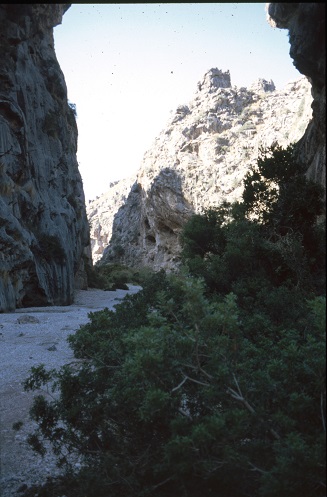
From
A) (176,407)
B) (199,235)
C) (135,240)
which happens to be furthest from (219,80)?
(176,407)

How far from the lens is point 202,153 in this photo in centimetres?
5953

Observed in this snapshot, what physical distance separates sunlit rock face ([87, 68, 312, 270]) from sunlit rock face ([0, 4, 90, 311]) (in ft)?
63.0

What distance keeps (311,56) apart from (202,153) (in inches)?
Result: 2071

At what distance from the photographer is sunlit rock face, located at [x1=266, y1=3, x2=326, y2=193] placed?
566cm

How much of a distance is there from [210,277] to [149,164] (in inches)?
2279

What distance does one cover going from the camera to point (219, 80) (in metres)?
70.1

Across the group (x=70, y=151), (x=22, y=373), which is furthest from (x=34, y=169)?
(x=22, y=373)

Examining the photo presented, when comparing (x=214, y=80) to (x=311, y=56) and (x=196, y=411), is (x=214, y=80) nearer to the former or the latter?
(x=311, y=56)

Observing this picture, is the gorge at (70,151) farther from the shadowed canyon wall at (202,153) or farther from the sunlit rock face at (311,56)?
the shadowed canyon wall at (202,153)

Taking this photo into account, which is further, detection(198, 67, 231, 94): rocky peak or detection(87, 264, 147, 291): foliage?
detection(198, 67, 231, 94): rocky peak

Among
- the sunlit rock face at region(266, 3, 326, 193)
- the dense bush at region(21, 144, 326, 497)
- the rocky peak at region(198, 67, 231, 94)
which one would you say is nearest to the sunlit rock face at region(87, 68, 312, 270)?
the rocky peak at region(198, 67, 231, 94)

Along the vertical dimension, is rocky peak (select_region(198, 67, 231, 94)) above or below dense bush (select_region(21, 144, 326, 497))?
above

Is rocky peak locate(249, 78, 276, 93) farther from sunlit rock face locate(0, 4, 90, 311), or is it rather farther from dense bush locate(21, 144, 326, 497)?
dense bush locate(21, 144, 326, 497)

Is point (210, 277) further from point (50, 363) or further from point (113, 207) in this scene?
point (113, 207)
